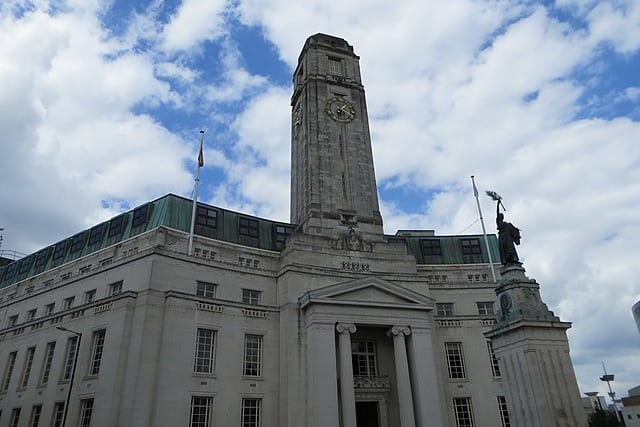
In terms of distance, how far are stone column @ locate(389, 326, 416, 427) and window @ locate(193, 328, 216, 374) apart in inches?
524

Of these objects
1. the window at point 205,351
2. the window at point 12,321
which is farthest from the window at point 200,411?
the window at point 12,321

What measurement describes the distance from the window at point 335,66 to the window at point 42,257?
34.0 m

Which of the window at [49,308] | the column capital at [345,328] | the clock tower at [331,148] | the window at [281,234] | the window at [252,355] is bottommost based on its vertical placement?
the window at [252,355]

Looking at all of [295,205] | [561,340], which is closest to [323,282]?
[295,205]

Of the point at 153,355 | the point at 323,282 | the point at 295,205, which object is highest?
the point at 295,205

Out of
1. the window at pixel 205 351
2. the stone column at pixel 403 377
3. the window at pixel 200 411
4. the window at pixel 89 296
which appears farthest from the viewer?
the window at pixel 89 296

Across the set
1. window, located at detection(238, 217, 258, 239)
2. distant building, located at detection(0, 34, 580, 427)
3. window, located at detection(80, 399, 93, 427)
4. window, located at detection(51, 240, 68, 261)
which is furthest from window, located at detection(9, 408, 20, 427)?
window, located at detection(238, 217, 258, 239)

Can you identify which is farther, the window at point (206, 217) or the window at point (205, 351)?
the window at point (206, 217)

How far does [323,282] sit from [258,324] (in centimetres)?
602

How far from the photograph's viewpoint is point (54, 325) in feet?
119

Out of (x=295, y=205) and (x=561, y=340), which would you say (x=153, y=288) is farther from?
(x=561, y=340)

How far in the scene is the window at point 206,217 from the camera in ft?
128

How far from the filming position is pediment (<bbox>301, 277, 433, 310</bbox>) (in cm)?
3531

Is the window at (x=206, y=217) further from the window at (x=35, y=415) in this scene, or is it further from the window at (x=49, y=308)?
the window at (x=35, y=415)
